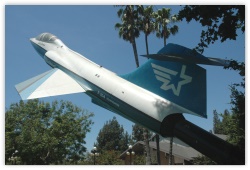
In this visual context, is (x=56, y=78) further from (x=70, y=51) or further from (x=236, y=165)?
(x=236, y=165)

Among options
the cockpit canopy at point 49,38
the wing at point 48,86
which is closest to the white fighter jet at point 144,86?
the wing at point 48,86

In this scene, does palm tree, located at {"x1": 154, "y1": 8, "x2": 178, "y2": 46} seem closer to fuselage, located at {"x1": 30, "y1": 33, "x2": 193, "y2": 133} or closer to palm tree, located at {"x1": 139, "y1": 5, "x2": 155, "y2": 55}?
palm tree, located at {"x1": 139, "y1": 5, "x2": 155, "y2": 55}

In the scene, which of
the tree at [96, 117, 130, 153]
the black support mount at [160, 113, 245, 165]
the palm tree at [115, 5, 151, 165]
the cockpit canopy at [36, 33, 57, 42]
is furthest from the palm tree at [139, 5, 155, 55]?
the tree at [96, 117, 130, 153]

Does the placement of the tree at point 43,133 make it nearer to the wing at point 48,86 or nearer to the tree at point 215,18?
the wing at point 48,86

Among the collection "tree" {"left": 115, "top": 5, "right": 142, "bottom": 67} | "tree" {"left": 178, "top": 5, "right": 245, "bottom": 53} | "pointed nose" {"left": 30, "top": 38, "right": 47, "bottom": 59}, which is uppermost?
"tree" {"left": 115, "top": 5, "right": 142, "bottom": 67}

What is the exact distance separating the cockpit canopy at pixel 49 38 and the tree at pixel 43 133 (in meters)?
8.46

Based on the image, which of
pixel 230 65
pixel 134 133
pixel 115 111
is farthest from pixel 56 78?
pixel 134 133

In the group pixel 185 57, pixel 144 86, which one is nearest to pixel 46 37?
pixel 144 86

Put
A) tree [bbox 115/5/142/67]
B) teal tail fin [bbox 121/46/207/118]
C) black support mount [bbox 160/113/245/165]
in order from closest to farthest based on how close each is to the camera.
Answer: black support mount [bbox 160/113/245/165], teal tail fin [bbox 121/46/207/118], tree [bbox 115/5/142/67]

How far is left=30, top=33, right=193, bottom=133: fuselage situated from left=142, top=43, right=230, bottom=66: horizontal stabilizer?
1651 millimetres

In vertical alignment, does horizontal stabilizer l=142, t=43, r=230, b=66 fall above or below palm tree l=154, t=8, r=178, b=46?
below

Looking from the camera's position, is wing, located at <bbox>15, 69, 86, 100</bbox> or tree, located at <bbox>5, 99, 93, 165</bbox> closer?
wing, located at <bbox>15, 69, 86, 100</bbox>

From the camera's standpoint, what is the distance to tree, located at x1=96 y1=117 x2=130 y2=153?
183 ft

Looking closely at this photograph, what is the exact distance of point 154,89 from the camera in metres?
10.3
